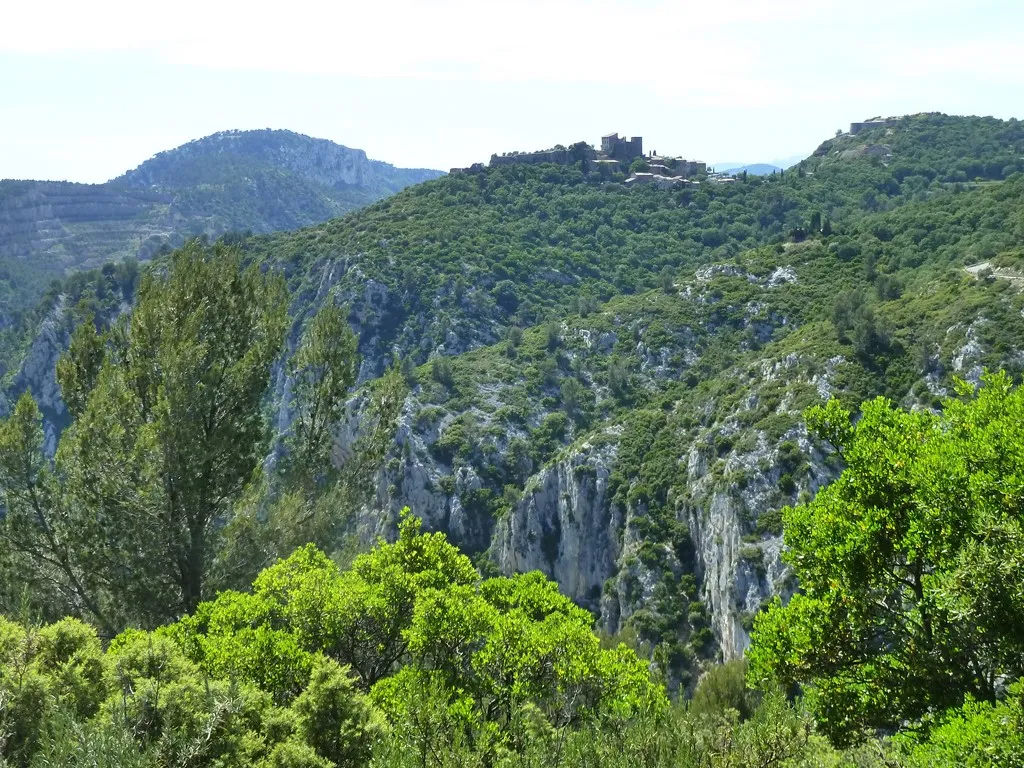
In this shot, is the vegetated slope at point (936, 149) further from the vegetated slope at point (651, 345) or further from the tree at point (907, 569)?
the tree at point (907, 569)

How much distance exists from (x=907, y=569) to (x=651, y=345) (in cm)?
6233

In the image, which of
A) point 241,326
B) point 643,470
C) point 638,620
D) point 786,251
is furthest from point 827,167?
point 241,326

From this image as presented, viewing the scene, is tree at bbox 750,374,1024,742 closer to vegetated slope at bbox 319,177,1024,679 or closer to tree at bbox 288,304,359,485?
tree at bbox 288,304,359,485

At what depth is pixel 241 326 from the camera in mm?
17250

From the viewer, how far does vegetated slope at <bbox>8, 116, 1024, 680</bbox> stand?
4503cm

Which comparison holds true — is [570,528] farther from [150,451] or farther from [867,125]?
[867,125]

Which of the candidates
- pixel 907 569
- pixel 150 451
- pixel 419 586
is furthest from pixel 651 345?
pixel 907 569

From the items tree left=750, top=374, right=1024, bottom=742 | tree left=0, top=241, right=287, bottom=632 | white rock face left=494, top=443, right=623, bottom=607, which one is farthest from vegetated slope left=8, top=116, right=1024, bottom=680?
tree left=0, top=241, right=287, bottom=632

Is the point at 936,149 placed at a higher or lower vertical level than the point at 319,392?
higher

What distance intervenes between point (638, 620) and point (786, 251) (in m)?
50.6

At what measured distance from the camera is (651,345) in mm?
69500

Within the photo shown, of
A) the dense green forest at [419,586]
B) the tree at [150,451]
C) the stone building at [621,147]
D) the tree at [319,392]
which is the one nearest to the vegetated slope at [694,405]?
the dense green forest at [419,586]

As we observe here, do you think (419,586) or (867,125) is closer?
(419,586)

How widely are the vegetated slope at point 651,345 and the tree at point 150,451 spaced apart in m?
21.6
